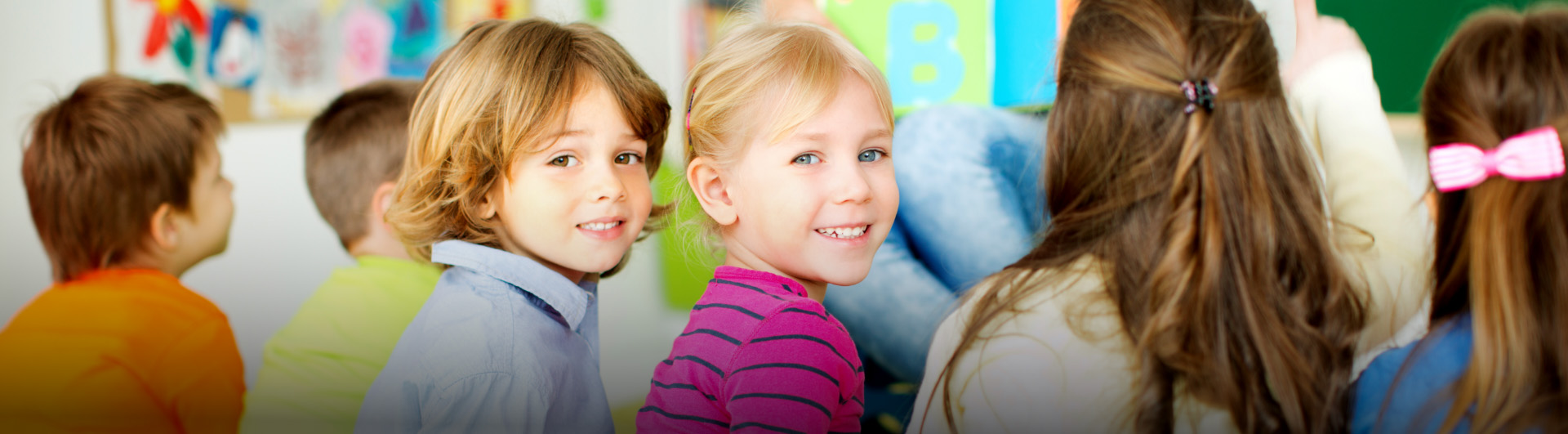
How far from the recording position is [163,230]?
3.84 feet

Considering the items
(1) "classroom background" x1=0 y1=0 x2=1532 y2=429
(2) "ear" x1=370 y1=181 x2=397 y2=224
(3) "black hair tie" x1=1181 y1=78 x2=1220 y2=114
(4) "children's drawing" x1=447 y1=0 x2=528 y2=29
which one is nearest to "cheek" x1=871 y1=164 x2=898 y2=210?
(3) "black hair tie" x1=1181 y1=78 x2=1220 y2=114

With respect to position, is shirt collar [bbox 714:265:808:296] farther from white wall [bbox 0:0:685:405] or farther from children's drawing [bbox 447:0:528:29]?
children's drawing [bbox 447:0:528:29]

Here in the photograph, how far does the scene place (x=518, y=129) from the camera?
861mm

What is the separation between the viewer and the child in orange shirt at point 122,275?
1125 millimetres

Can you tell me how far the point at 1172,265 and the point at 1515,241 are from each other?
0.24 meters

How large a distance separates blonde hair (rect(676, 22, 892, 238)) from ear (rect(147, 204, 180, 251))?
0.81 meters

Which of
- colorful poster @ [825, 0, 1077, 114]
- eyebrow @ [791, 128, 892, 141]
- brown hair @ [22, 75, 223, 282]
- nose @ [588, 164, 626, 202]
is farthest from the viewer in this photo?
brown hair @ [22, 75, 223, 282]

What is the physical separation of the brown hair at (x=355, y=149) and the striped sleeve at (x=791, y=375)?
0.69 metres

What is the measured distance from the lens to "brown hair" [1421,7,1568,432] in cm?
64

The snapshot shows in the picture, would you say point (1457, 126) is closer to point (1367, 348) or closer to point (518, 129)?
point (1367, 348)

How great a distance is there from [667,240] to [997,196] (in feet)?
2.11

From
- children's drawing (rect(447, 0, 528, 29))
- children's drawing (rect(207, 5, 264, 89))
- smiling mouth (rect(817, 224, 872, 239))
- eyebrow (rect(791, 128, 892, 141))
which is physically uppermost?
children's drawing (rect(447, 0, 528, 29))

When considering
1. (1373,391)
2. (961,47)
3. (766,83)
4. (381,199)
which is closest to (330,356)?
(381,199)

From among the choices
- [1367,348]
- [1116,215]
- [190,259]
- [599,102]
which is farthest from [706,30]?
[1367,348]
